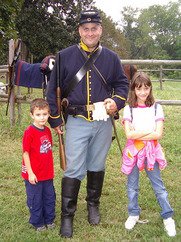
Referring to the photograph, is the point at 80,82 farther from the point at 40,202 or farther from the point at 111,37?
the point at 111,37

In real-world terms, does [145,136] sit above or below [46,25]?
below

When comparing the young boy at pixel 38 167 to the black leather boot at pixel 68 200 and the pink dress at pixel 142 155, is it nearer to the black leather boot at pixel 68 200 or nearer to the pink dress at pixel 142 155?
the black leather boot at pixel 68 200

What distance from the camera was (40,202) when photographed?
3.78 meters

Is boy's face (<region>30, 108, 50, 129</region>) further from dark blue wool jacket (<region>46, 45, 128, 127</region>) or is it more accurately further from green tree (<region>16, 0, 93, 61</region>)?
green tree (<region>16, 0, 93, 61</region>)

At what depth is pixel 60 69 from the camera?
3.71 meters

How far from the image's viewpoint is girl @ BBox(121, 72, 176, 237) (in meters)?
3.65

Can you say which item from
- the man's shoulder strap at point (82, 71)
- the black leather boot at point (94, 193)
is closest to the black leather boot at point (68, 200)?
the black leather boot at point (94, 193)

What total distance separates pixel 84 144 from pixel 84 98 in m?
0.42

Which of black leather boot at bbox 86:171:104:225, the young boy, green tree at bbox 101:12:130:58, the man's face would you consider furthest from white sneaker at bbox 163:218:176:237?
green tree at bbox 101:12:130:58

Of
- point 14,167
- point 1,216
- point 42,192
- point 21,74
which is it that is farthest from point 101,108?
point 21,74

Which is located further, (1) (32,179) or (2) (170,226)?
(2) (170,226)

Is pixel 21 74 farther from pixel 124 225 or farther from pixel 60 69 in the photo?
pixel 124 225

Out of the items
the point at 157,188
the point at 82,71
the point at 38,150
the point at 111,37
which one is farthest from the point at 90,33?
the point at 111,37

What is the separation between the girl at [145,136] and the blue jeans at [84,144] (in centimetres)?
22
